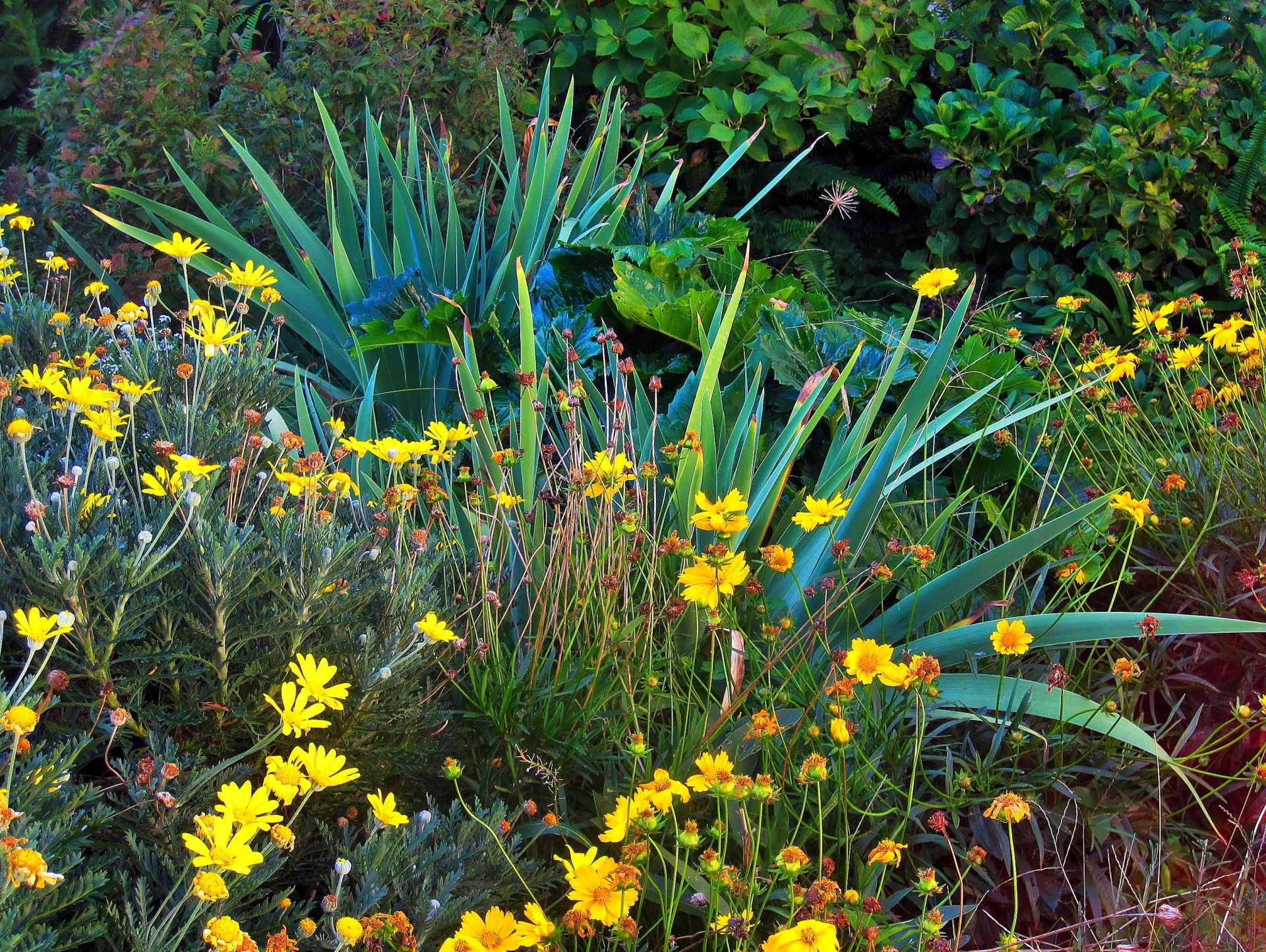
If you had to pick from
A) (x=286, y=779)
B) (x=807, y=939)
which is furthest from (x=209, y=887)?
(x=807, y=939)

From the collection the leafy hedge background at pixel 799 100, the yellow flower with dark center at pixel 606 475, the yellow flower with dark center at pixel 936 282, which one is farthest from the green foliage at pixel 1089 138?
the yellow flower with dark center at pixel 606 475

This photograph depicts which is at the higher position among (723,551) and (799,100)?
(799,100)

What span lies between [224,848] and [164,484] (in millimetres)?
→ 688

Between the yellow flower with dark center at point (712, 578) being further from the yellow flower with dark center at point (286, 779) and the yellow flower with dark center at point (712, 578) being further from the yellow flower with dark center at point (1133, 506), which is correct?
the yellow flower with dark center at point (1133, 506)

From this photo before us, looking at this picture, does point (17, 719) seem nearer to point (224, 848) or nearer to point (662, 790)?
point (224, 848)

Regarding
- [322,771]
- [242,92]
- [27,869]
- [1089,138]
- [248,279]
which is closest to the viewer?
[27,869]

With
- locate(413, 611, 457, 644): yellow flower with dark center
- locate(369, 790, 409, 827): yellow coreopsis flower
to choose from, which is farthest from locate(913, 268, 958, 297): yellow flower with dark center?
locate(369, 790, 409, 827): yellow coreopsis flower

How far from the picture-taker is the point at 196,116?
3.36m

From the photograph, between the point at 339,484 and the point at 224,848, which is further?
the point at 339,484

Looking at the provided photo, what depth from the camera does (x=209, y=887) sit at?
105 cm

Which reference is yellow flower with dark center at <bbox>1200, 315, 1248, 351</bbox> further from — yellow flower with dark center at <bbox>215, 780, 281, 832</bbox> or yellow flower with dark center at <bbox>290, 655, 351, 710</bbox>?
yellow flower with dark center at <bbox>215, 780, 281, 832</bbox>

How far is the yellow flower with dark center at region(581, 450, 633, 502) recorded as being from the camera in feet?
6.11

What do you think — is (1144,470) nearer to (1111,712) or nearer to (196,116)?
(1111,712)

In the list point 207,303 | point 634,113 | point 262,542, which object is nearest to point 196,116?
point 634,113
